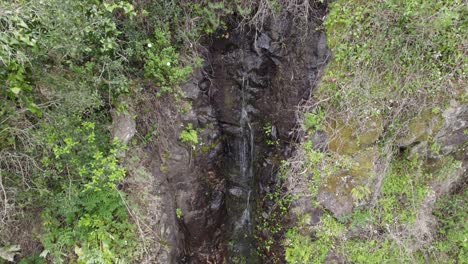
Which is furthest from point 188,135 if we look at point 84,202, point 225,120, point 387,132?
point 387,132

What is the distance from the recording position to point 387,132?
489 cm

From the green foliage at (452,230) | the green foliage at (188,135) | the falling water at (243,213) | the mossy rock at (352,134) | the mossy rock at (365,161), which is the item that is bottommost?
the falling water at (243,213)

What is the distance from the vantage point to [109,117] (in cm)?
416

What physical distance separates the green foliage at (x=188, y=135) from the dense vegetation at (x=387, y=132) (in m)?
1.97

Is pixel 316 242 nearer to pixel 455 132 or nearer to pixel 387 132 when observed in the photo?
pixel 387 132

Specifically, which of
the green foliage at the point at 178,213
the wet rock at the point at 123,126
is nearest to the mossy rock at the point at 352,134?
the green foliage at the point at 178,213

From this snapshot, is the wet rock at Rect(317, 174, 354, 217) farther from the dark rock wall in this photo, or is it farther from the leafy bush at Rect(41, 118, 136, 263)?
the leafy bush at Rect(41, 118, 136, 263)

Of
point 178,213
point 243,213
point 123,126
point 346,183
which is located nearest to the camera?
point 123,126

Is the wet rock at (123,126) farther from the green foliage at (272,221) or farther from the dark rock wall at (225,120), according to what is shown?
the green foliage at (272,221)

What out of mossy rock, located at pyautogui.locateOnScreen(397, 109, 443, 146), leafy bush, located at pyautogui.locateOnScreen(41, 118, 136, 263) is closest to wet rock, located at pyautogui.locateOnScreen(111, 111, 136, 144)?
leafy bush, located at pyautogui.locateOnScreen(41, 118, 136, 263)

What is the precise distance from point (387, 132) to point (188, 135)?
135 inches

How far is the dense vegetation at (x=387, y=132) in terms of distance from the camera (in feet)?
14.2

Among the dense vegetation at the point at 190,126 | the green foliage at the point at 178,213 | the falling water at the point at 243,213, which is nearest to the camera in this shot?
the dense vegetation at the point at 190,126

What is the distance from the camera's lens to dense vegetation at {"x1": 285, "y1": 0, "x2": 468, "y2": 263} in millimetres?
4316
